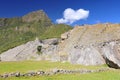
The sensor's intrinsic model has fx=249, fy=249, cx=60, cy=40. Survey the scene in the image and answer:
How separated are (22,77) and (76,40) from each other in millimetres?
80288

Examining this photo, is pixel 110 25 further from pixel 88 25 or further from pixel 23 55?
pixel 23 55

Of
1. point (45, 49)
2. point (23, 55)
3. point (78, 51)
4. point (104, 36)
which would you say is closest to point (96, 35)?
point (104, 36)

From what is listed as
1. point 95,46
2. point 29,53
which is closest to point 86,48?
point 95,46

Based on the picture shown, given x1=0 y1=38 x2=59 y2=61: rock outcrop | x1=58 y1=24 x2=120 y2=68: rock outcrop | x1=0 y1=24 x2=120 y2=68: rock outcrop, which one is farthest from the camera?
x1=0 y1=38 x2=59 y2=61: rock outcrop

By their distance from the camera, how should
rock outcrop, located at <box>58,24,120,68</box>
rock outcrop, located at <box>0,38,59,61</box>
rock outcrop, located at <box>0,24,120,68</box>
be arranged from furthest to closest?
rock outcrop, located at <box>0,38,59,61</box> → rock outcrop, located at <box>0,24,120,68</box> → rock outcrop, located at <box>58,24,120,68</box>

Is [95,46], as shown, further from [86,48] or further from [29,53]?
[29,53]

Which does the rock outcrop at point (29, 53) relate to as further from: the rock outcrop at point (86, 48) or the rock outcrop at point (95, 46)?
the rock outcrop at point (95, 46)

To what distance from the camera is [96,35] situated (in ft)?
359

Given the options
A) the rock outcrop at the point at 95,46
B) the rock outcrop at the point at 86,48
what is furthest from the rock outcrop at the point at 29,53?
the rock outcrop at the point at 95,46

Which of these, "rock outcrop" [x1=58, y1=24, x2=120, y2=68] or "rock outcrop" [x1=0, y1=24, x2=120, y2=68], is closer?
"rock outcrop" [x1=58, y1=24, x2=120, y2=68]

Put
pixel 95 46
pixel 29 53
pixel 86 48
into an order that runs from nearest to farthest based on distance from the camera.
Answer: pixel 95 46, pixel 86 48, pixel 29 53

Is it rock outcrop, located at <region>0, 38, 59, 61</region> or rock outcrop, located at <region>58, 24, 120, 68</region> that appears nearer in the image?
rock outcrop, located at <region>58, 24, 120, 68</region>

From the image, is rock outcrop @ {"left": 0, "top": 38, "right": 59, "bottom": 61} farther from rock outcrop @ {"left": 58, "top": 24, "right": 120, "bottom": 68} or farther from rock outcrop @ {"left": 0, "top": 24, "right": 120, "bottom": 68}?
rock outcrop @ {"left": 58, "top": 24, "right": 120, "bottom": 68}

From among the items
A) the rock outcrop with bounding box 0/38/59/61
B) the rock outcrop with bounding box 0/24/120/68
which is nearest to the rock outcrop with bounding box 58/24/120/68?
the rock outcrop with bounding box 0/24/120/68
